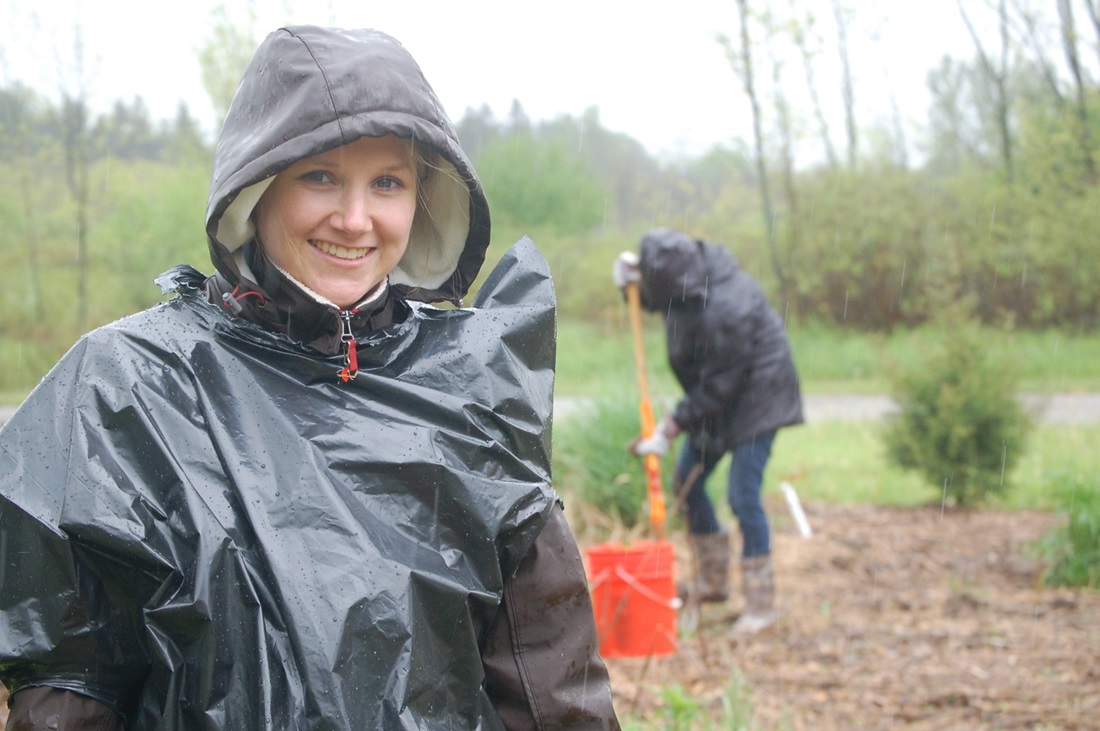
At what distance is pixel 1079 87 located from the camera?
17.9 meters

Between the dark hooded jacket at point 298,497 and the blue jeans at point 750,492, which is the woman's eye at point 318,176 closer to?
the dark hooded jacket at point 298,497

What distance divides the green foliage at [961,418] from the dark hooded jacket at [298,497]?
6834mm

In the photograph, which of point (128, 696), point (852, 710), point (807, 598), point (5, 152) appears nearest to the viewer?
point (128, 696)

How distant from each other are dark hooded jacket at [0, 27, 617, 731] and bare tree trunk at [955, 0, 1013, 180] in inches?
815

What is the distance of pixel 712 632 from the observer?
18.3 ft

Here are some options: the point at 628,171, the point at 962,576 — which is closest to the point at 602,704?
the point at 962,576

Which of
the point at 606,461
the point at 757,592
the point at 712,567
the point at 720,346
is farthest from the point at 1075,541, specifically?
the point at 606,461

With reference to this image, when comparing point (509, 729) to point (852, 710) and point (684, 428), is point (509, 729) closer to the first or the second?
point (852, 710)

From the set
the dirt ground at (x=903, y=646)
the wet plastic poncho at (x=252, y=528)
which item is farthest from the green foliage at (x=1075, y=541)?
the wet plastic poncho at (x=252, y=528)

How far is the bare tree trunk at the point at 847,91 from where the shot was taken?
817 inches

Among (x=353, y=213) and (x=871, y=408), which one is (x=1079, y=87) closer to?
(x=871, y=408)

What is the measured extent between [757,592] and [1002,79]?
18761 mm

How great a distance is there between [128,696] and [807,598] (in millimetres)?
5133

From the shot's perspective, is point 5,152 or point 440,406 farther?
point 5,152
